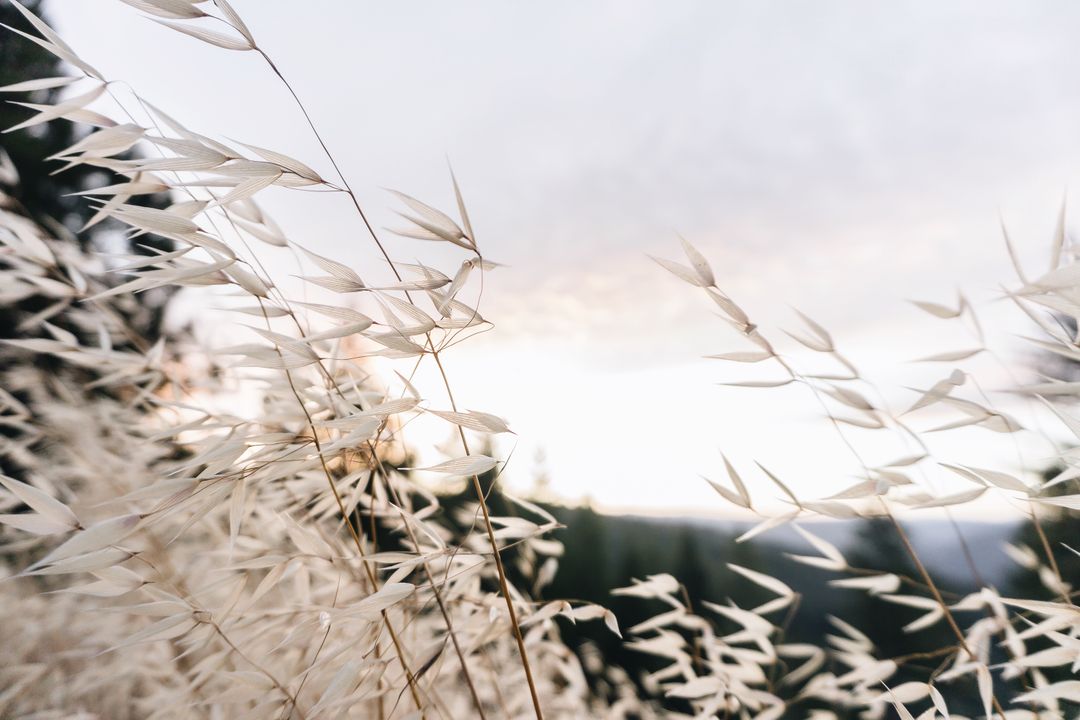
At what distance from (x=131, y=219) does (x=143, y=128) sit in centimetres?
10

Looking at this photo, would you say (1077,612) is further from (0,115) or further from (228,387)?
(0,115)

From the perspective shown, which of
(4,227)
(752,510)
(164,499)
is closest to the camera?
(164,499)

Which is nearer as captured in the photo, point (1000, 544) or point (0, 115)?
point (1000, 544)

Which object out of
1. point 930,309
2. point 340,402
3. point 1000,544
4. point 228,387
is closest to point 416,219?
point 340,402

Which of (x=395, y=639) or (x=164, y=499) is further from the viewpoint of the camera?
(x=395, y=639)

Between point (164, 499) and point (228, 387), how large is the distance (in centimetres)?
108

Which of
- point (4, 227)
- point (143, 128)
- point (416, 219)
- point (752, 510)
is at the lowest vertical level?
point (752, 510)

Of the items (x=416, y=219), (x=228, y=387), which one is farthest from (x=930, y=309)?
(x=228, y=387)

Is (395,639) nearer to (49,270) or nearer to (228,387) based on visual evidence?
Answer: (49,270)

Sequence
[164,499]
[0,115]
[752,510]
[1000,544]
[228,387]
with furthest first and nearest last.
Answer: [0,115] → [228,387] → [1000,544] → [752,510] → [164,499]

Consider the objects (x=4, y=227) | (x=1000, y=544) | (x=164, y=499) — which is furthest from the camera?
(x=1000, y=544)

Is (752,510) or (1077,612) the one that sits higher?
(752,510)

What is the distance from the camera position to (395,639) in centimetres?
62

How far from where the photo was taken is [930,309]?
0.79m
